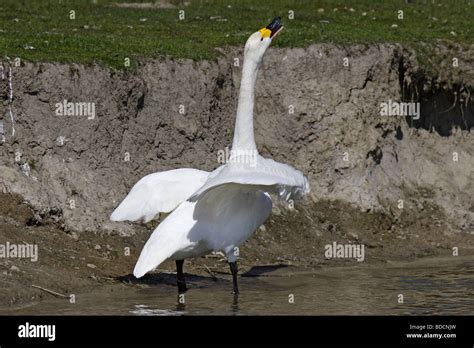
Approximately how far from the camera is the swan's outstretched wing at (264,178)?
12.0 metres

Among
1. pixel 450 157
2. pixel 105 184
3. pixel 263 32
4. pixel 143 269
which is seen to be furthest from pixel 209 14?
pixel 143 269

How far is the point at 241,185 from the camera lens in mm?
12727

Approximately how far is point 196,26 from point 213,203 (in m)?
7.86

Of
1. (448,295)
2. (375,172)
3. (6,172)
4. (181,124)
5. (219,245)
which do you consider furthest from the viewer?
(375,172)

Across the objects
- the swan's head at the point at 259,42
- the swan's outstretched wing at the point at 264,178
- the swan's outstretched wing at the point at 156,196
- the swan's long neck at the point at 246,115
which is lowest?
the swan's outstretched wing at the point at 156,196

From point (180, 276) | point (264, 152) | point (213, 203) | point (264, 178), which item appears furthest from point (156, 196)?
point (264, 152)

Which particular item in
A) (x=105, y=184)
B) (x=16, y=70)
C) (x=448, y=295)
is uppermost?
(x=16, y=70)

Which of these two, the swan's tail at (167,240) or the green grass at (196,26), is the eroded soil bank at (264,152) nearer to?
Answer: the green grass at (196,26)

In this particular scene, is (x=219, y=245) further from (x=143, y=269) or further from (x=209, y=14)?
(x=209, y=14)

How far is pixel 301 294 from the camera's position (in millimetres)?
14125

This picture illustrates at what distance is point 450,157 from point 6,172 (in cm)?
736

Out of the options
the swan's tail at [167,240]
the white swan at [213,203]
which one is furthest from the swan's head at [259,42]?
the swan's tail at [167,240]

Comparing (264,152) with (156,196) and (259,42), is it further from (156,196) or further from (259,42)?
(156,196)

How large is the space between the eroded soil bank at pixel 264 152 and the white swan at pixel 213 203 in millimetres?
1179
